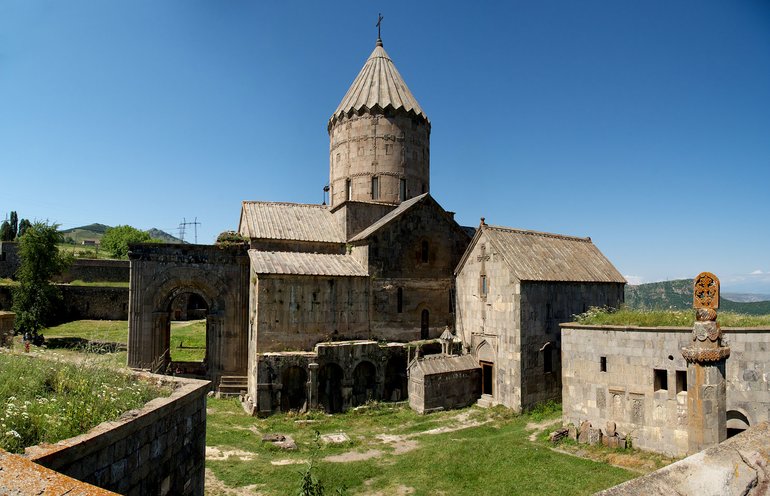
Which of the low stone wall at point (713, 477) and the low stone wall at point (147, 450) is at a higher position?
the low stone wall at point (713, 477)

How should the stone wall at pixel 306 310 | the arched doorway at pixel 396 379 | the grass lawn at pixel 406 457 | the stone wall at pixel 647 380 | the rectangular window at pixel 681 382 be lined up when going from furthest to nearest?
A: the arched doorway at pixel 396 379
the stone wall at pixel 306 310
the rectangular window at pixel 681 382
the stone wall at pixel 647 380
the grass lawn at pixel 406 457

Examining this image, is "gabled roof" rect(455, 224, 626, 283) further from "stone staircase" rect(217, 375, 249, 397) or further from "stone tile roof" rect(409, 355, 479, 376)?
"stone staircase" rect(217, 375, 249, 397)

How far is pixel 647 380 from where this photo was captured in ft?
36.3

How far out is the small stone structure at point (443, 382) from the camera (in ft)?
48.6

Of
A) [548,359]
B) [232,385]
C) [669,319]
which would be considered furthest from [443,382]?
[232,385]

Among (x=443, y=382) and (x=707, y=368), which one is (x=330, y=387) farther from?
(x=707, y=368)

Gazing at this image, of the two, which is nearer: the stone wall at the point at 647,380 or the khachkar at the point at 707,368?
the khachkar at the point at 707,368

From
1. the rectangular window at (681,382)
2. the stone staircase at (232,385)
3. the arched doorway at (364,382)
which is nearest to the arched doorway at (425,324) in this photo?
the arched doorway at (364,382)

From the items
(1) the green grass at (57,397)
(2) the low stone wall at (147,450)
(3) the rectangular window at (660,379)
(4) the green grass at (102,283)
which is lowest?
(3) the rectangular window at (660,379)

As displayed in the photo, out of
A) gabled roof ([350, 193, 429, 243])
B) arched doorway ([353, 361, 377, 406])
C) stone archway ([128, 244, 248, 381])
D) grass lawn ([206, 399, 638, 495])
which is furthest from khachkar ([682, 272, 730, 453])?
stone archway ([128, 244, 248, 381])

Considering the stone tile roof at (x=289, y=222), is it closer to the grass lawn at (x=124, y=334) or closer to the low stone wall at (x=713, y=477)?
the grass lawn at (x=124, y=334)

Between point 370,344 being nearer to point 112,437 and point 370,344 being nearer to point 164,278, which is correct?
point 164,278

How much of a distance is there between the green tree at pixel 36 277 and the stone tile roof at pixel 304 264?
46.2 ft

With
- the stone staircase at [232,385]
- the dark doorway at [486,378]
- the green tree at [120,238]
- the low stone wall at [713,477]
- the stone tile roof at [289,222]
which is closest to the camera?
the low stone wall at [713,477]
